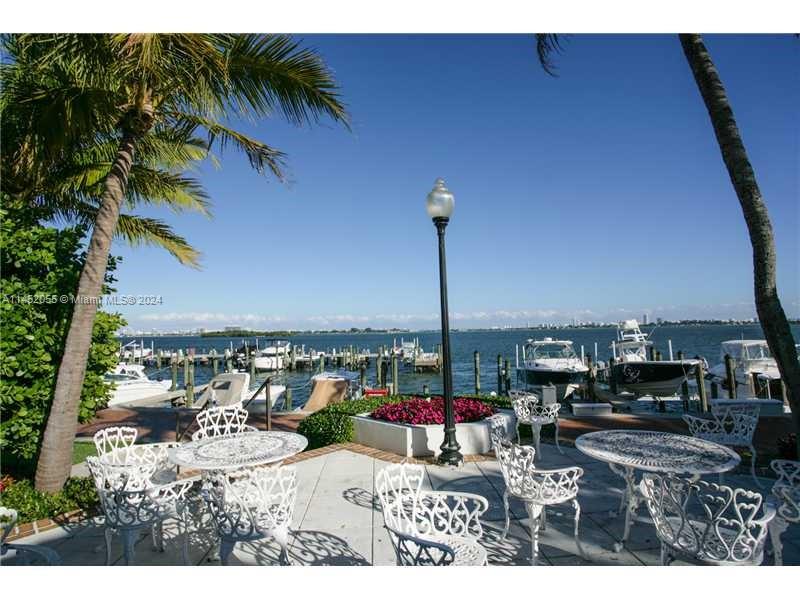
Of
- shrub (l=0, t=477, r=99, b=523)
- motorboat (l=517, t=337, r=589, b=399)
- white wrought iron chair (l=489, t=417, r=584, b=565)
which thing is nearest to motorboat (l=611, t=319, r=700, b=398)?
motorboat (l=517, t=337, r=589, b=399)

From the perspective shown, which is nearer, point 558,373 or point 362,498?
point 362,498

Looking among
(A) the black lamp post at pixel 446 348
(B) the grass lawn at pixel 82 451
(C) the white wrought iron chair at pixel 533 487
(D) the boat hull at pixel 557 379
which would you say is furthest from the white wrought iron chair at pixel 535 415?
(D) the boat hull at pixel 557 379

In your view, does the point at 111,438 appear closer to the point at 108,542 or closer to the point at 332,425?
the point at 108,542

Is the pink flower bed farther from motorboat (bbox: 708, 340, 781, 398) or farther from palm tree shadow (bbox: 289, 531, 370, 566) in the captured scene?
motorboat (bbox: 708, 340, 781, 398)

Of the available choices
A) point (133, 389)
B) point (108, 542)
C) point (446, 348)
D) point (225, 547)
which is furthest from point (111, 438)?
point (133, 389)

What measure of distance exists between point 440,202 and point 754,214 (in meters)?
3.58

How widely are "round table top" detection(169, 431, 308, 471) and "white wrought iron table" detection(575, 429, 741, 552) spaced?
115 inches

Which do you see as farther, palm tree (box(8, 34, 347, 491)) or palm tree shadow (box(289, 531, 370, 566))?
palm tree (box(8, 34, 347, 491))

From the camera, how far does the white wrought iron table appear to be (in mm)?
3574

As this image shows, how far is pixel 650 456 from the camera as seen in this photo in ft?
12.5
